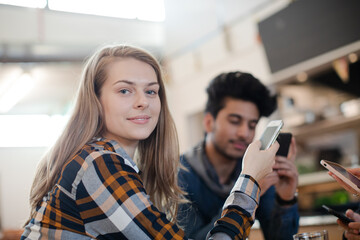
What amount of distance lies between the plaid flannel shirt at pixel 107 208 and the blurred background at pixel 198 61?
5.06ft

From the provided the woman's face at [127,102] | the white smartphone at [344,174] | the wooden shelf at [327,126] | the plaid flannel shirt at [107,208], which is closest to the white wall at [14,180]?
the wooden shelf at [327,126]

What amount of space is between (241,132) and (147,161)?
51 centimetres

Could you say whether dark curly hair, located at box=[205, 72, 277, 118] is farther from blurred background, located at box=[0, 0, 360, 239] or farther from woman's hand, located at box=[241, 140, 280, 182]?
blurred background, located at box=[0, 0, 360, 239]

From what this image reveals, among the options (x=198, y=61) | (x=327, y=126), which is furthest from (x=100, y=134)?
(x=198, y=61)

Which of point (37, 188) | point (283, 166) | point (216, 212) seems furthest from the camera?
point (216, 212)

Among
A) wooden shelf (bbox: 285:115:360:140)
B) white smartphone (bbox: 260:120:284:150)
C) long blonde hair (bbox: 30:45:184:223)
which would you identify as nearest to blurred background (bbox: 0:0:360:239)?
wooden shelf (bbox: 285:115:360:140)

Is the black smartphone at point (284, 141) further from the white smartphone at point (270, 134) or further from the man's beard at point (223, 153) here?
the man's beard at point (223, 153)

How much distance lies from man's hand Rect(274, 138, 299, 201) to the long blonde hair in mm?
331

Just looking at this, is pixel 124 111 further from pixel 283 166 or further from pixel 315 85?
pixel 315 85

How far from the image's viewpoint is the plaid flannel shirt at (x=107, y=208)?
78cm

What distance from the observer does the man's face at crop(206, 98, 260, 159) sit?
155 cm

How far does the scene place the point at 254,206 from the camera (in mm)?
854

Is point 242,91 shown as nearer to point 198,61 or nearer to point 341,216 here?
point 341,216

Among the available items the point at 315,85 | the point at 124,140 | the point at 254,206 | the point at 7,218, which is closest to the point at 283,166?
the point at 254,206
